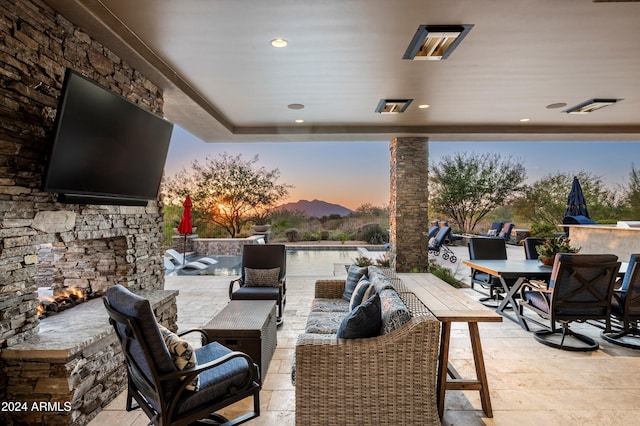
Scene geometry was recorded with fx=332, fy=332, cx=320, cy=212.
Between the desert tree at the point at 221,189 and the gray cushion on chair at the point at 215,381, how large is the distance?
1056 cm

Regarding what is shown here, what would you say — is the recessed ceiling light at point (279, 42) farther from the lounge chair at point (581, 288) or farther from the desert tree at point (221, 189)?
the desert tree at point (221, 189)

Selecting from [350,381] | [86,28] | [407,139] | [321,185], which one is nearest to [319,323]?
[350,381]

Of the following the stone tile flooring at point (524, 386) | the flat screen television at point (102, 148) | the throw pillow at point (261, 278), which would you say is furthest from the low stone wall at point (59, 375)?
the throw pillow at point (261, 278)

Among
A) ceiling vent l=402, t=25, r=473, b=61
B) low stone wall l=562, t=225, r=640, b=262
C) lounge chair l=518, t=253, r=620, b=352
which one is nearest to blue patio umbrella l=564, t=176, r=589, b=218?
low stone wall l=562, t=225, r=640, b=262

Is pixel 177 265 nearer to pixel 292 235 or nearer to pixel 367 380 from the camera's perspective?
pixel 292 235

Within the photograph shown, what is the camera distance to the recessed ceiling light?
2951 millimetres

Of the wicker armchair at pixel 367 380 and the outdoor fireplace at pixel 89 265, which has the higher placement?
the outdoor fireplace at pixel 89 265

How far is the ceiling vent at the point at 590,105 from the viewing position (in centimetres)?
464

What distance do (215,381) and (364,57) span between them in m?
3.08

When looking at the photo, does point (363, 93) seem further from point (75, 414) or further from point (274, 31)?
point (75, 414)

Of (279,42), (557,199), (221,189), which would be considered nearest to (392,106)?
(279,42)

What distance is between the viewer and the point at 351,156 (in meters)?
14.2

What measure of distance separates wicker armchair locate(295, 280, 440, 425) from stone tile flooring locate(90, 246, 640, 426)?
407 millimetres

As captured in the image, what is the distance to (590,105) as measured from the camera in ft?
15.5
